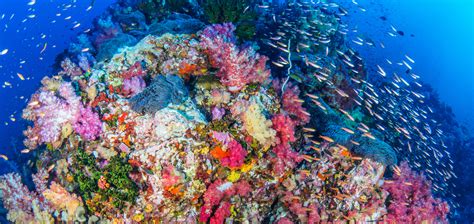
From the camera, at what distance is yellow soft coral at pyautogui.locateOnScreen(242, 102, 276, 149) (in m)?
6.12

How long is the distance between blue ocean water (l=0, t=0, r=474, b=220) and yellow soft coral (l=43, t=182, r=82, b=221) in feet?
52.9

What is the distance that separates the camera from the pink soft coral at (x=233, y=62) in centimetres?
660

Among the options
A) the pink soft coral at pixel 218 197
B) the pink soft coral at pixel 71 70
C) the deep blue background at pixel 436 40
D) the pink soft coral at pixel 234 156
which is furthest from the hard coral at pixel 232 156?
the deep blue background at pixel 436 40

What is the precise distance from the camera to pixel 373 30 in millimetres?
54656

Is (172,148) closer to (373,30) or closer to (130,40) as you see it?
(130,40)

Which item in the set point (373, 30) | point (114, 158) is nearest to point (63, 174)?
point (114, 158)

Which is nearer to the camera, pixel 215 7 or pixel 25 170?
pixel 25 170

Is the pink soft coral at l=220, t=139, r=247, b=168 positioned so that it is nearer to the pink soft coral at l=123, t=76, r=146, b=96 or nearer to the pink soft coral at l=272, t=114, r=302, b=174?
the pink soft coral at l=272, t=114, r=302, b=174

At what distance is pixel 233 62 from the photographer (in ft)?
21.6

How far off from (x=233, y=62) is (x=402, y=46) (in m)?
66.2

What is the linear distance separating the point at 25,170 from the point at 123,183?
4709mm

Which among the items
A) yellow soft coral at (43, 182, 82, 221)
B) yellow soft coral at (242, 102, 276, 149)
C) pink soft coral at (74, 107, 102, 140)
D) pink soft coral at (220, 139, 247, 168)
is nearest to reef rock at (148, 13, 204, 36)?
pink soft coral at (74, 107, 102, 140)

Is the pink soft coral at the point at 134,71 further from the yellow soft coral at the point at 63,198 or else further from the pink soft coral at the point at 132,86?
the yellow soft coral at the point at 63,198

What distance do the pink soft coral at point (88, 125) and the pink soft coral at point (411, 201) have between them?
677 cm
